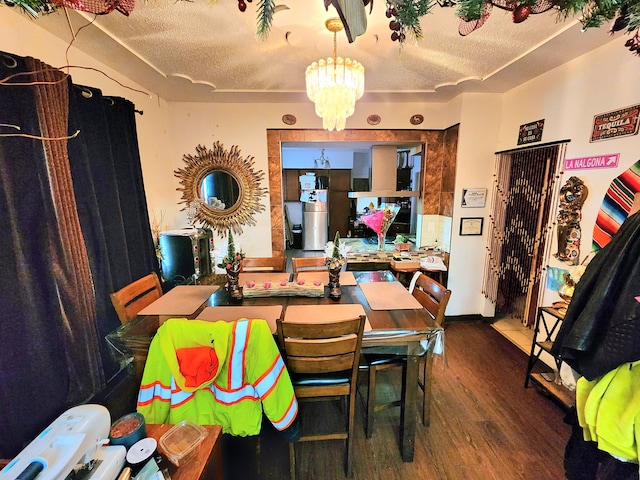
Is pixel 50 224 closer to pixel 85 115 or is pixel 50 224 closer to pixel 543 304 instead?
pixel 85 115

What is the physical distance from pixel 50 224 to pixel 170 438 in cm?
140

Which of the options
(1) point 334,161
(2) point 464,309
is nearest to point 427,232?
(2) point 464,309

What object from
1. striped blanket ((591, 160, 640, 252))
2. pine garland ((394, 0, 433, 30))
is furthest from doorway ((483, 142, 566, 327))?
pine garland ((394, 0, 433, 30))

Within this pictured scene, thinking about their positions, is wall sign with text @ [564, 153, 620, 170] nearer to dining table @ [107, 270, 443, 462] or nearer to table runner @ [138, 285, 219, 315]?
dining table @ [107, 270, 443, 462]

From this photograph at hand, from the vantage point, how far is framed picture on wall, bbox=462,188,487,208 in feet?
9.93

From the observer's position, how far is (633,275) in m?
1.00

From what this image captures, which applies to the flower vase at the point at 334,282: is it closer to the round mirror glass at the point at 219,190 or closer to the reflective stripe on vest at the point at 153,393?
the reflective stripe on vest at the point at 153,393

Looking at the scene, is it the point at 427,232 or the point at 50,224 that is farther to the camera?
the point at 427,232

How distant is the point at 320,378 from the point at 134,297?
1.27 m

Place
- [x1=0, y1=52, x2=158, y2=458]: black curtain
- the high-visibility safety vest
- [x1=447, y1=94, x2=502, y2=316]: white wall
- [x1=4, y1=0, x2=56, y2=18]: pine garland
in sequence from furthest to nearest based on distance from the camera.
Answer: [x1=447, y1=94, x2=502, y2=316]: white wall
[x1=0, y1=52, x2=158, y2=458]: black curtain
the high-visibility safety vest
[x1=4, y1=0, x2=56, y2=18]: pine garland

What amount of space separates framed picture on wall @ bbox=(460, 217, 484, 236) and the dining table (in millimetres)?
1579

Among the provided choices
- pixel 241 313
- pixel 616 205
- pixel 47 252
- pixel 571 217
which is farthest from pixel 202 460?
pixel 571 217

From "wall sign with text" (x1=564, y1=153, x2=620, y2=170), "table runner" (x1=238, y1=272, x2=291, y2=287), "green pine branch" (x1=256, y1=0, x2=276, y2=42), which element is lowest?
"table runner" (x1=238, y1=272, x2=291, y2=287)

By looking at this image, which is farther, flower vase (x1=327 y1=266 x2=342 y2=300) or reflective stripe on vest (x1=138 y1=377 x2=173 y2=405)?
flower vase (x1=327 y1=266 x2=342 y2=300)
